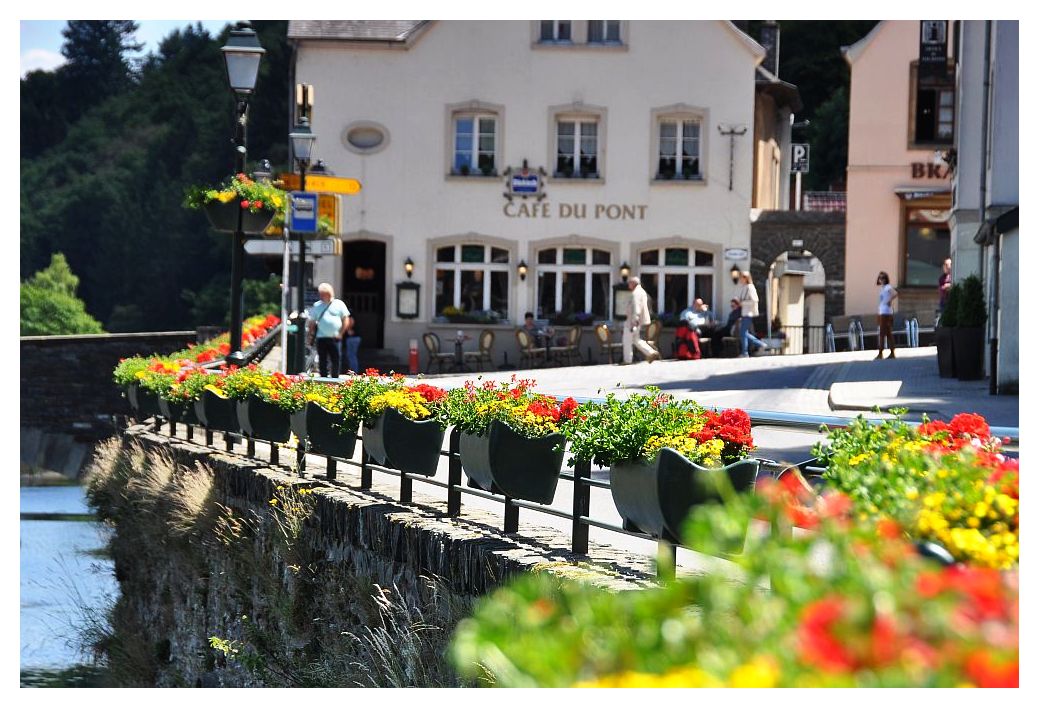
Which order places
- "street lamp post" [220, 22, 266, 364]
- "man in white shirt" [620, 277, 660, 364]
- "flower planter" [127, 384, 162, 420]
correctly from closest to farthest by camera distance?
"street lamp post" [220, 22, 266, 364] < "flower planter" [127, 384, 162, 420] < "man in white shirt" [620, 277, 660, 364]

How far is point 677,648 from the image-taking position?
2.55 m

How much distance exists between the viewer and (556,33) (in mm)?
30969

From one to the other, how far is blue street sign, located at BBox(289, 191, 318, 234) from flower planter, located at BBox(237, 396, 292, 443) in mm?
6072

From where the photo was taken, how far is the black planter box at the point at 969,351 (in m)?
19.0

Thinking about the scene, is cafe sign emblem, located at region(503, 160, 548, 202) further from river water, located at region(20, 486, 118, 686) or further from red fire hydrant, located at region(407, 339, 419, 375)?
Result: river water, located at region(20, 486, 118, 686)

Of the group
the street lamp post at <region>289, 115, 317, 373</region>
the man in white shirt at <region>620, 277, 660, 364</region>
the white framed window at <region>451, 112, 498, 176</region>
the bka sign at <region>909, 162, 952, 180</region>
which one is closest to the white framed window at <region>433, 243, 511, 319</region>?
the white framed window at <region>451, 112, 498, 176</region>

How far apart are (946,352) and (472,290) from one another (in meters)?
13.3

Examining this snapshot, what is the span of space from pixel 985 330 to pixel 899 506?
632 inches

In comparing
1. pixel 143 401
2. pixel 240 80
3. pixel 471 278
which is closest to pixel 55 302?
pixel 471 278

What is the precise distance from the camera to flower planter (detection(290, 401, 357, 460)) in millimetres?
9984

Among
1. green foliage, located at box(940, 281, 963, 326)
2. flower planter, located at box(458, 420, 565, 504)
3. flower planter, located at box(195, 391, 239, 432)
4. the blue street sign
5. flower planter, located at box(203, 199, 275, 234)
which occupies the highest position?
the blue street sign

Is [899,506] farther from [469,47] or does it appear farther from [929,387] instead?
[469,47]

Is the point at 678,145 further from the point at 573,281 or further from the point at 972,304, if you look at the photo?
the point at 972,304
